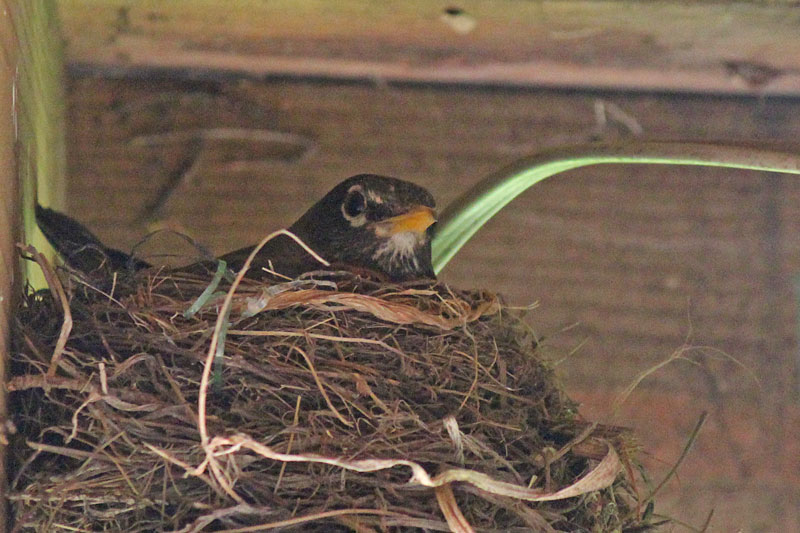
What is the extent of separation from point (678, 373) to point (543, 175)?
32.8 inches

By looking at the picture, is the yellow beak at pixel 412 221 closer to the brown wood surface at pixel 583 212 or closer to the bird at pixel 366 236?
the bird at pixel 366 236

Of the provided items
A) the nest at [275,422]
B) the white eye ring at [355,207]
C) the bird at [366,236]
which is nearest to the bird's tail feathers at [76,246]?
the nest at [275,422]

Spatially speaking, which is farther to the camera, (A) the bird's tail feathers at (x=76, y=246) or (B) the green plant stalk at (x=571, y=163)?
(A) the bird's tail feathers at (x=76, y=246)

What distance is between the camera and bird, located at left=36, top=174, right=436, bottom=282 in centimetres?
201

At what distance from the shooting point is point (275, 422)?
1.51 meters

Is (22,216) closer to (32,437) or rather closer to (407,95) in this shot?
(32,437)

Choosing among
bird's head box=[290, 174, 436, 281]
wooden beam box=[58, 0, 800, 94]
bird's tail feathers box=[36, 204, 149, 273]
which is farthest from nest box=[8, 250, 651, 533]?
wooden beam box=[58, 0, 800, 94]

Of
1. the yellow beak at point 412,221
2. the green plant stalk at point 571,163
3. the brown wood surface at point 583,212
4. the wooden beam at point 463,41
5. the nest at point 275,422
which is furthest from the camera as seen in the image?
the brown wood surface at point 583,212

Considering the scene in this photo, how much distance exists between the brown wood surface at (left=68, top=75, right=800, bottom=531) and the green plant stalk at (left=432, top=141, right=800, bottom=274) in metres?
0.50

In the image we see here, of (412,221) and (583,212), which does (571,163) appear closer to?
(412,221)

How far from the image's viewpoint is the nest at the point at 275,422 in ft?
4.70

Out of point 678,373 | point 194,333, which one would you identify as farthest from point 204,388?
point 678,373

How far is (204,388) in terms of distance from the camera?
1.39 meters

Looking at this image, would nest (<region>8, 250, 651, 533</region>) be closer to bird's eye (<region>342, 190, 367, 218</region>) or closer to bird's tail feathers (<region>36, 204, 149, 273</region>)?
bird's tail feathers (<region>36, 204, 149, 273</region>)
